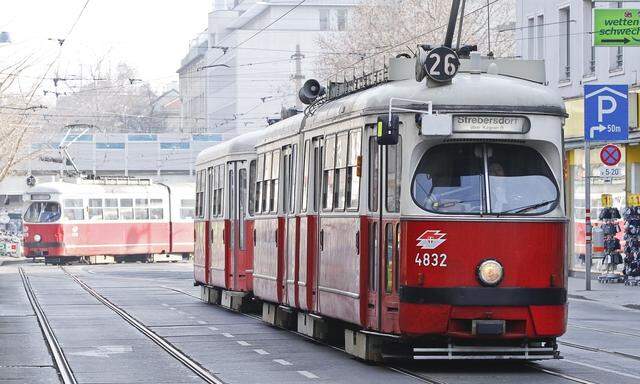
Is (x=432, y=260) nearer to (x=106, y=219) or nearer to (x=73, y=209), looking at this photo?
(x=73, y=209)

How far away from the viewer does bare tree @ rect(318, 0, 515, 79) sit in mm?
68375

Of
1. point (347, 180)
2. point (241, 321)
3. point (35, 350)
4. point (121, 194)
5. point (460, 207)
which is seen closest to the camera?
point (460, 207)

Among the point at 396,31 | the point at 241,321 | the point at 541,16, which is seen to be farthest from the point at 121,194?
the point at 241,321

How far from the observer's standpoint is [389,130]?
1627 cm

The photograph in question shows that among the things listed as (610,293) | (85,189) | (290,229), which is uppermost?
(85,189)

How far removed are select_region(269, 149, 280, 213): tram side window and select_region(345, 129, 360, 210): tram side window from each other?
4932mm

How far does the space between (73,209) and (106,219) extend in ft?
4.57

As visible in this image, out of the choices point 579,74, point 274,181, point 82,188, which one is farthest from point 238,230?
point 82,188

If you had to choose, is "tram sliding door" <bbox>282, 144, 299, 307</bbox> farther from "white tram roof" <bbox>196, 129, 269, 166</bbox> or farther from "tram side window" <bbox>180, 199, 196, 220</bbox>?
"tram side window" <bbox>180, 199, 196, 220</bbox>

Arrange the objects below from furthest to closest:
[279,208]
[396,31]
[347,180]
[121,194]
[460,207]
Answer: [396,31] → [121,194] → [279,208] → [347,180] → [460,207]

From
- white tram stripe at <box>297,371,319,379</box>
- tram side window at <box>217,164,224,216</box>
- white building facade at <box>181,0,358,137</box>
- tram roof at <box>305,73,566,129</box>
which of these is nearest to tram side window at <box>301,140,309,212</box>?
tram roof at <box>305,73,566,129</box>

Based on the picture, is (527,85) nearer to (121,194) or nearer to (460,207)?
(460,207)

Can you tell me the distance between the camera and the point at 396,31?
2766 inches

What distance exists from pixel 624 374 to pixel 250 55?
99995mm
